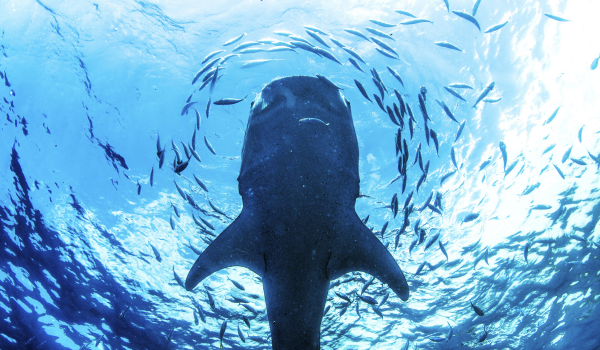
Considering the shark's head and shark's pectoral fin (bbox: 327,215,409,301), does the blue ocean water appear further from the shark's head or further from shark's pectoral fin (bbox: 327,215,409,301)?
the shark's head

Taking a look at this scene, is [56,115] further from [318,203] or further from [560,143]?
[560,143]

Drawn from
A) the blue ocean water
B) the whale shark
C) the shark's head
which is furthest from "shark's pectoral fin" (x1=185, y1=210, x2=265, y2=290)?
the blue ocean water

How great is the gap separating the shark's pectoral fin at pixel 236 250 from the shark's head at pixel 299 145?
0.75 feet

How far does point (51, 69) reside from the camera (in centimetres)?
925

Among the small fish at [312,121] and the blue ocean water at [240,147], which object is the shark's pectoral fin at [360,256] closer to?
Result: the small fish at [312,121]

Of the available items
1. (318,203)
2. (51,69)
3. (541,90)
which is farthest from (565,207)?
(51,69)

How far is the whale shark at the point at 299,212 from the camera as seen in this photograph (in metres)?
2.58

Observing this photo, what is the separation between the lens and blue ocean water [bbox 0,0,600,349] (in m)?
8.49

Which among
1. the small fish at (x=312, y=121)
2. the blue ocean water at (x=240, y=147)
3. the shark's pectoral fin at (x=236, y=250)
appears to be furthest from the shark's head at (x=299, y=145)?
the blue ocean water at (x=240, y=147)

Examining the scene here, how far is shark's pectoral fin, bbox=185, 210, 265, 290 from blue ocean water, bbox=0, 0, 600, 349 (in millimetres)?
5013

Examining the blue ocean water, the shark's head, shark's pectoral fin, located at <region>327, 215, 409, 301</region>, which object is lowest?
shark's pectoral fin, located at <region>327, 215, 409, 301</region>

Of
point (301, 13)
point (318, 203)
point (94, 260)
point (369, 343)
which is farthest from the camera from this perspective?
point (369, 343)

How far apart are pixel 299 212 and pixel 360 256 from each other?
716mm

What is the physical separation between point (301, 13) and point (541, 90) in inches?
293
